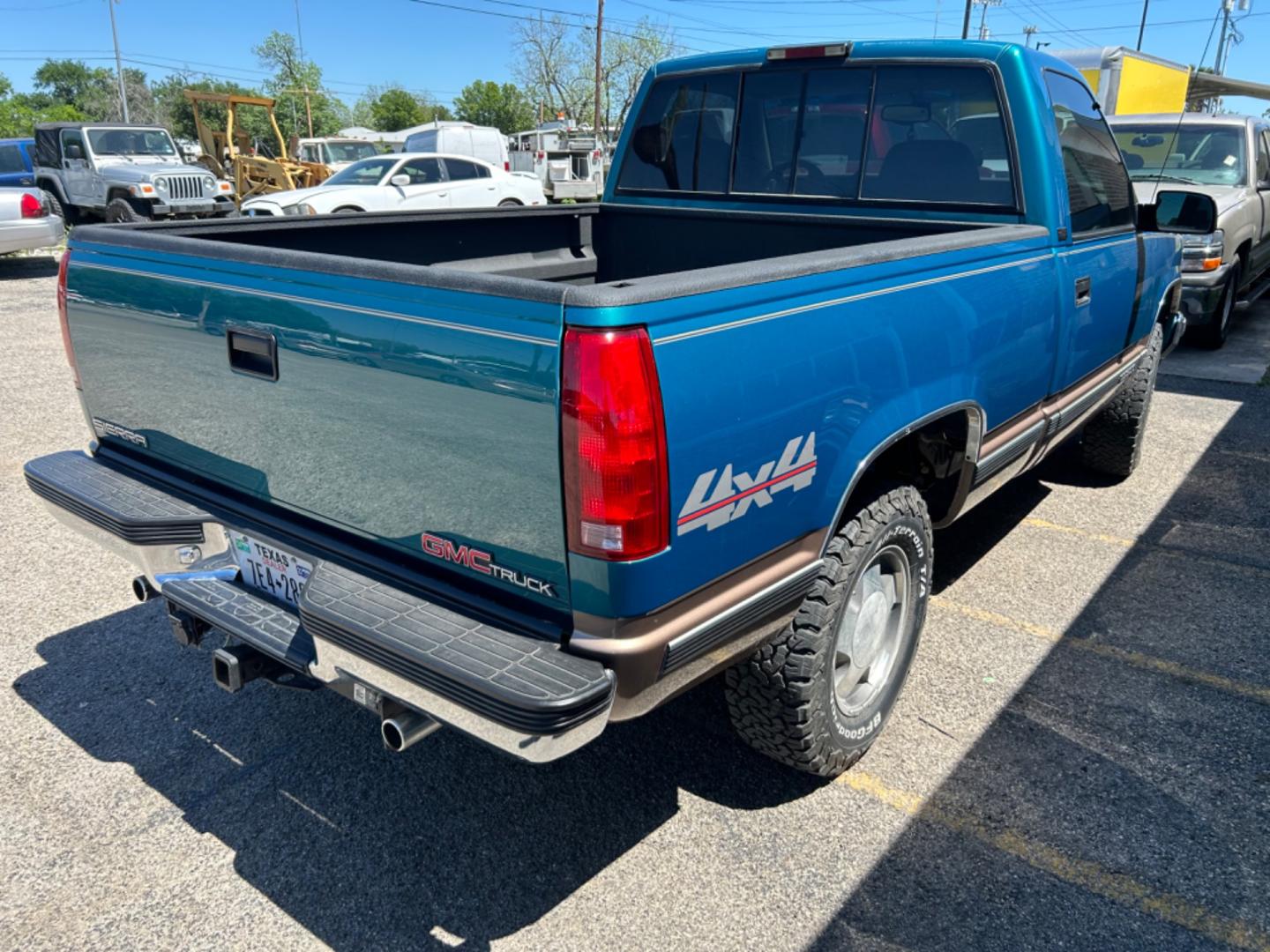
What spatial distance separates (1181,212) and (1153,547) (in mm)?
1681

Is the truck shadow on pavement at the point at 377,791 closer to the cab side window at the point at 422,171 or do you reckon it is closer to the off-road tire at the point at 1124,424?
the off-road tire at the point at 1124,424

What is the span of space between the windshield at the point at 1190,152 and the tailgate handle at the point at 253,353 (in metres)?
8.66

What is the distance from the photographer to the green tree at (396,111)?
82688 millimetres

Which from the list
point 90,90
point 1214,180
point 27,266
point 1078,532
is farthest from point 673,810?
point 90,90

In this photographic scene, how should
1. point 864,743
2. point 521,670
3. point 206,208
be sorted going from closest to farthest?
point 521,670
point 864,743
point 206,208

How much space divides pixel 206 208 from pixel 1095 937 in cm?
2008

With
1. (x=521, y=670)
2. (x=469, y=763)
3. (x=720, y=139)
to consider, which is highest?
(x=720, y=139)

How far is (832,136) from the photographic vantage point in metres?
4.02

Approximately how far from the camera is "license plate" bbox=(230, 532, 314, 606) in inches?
98.6

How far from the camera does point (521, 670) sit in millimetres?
1948

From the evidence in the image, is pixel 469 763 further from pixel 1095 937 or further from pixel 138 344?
pixel 1095 937

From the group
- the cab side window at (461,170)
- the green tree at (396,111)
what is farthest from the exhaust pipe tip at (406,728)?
the green tree at (396,111)

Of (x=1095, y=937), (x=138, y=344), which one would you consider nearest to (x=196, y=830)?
(x=138, y=344)

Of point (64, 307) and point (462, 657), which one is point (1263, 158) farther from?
point (64, 307)
